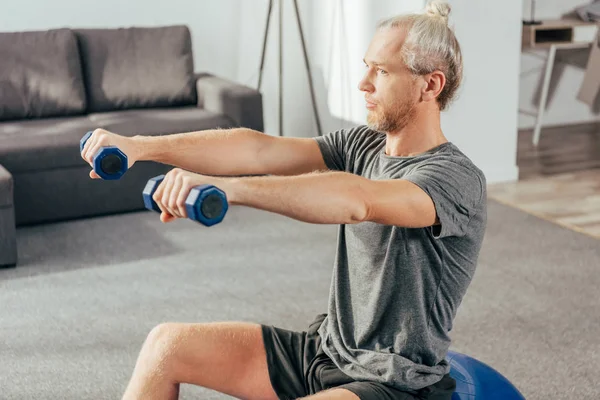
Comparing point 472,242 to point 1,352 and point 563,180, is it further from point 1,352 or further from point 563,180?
point 563,180

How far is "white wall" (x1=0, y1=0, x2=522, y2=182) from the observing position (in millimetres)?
4551

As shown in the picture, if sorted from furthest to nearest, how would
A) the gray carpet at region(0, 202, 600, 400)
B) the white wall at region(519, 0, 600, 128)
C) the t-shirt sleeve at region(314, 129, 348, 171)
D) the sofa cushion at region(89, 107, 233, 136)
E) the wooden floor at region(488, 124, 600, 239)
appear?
the white wall at region(519, 0, 600, 128), the sofa cushion at region(89, 107, 233, 136), the wooden floor at region(488, 124, 600, 239), the gray carpet at region(0, 202, 600, 400), the t-shirt sleeve at region(314, 129, 348, 171)

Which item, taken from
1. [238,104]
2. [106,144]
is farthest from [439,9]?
[238,104]

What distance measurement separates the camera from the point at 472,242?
1.73 meters

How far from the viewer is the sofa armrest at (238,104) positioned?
4480 millimetres

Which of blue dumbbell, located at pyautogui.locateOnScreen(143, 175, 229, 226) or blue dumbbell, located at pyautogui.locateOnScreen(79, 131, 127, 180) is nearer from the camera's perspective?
blue dumbbell, located at pyautogui.locateOnScreen(143, 175, 229, 226)

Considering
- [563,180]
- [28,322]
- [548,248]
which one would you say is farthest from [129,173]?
[563,180]

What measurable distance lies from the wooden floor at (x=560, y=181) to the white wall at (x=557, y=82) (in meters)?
0.19

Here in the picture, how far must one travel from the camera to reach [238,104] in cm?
448

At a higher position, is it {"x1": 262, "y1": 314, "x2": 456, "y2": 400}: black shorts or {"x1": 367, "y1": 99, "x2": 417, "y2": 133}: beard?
{"x1": 367, "y1": 99, "x2": 417, "y2": 133}: beard

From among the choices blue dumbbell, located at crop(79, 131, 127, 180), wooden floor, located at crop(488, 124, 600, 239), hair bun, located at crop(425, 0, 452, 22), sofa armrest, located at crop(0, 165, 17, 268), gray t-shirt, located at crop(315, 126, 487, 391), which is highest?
hair bun, located at crop(425, 0, 452, 22)

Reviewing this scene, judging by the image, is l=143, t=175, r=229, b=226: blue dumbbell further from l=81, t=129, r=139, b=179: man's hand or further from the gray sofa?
the gray sofa

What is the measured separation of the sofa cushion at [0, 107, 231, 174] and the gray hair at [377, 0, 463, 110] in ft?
8.45

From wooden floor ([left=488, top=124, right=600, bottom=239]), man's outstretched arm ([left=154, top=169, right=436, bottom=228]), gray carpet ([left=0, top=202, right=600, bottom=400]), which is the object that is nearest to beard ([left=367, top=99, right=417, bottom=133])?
man's outstretched arm ([left=154, top=169, right=436, bottom=228])
